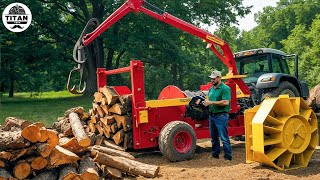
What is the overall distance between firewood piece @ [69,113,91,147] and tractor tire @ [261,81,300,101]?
4.43 m

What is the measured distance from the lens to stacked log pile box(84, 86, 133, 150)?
855 centimetres

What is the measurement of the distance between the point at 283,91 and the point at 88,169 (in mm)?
5822

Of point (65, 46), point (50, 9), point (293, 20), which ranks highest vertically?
point (293, 20)

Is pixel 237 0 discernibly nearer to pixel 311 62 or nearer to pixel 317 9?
pixel 311 62

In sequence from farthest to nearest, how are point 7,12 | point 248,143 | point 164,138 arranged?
point 7,12 < point 164,138 < point 248,143

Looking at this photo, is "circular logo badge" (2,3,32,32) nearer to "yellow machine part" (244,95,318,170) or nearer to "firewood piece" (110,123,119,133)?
"firewood piece" (110,123,119,133)

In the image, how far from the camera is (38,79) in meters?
24.1

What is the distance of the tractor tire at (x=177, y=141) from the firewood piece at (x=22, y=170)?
282 centimetres

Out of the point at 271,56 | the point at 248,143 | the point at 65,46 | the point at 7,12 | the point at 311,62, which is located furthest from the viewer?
the point at 311,62

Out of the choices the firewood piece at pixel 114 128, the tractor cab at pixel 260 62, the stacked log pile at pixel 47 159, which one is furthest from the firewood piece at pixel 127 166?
the tractor cab at pixel 260 62

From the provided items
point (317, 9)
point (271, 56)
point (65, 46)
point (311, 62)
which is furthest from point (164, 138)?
point (317, 9)

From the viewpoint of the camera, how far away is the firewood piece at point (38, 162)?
6.01 meters

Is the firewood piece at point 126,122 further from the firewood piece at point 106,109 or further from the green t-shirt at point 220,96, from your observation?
the green t-shirt at point 220,96

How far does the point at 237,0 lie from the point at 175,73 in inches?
257
